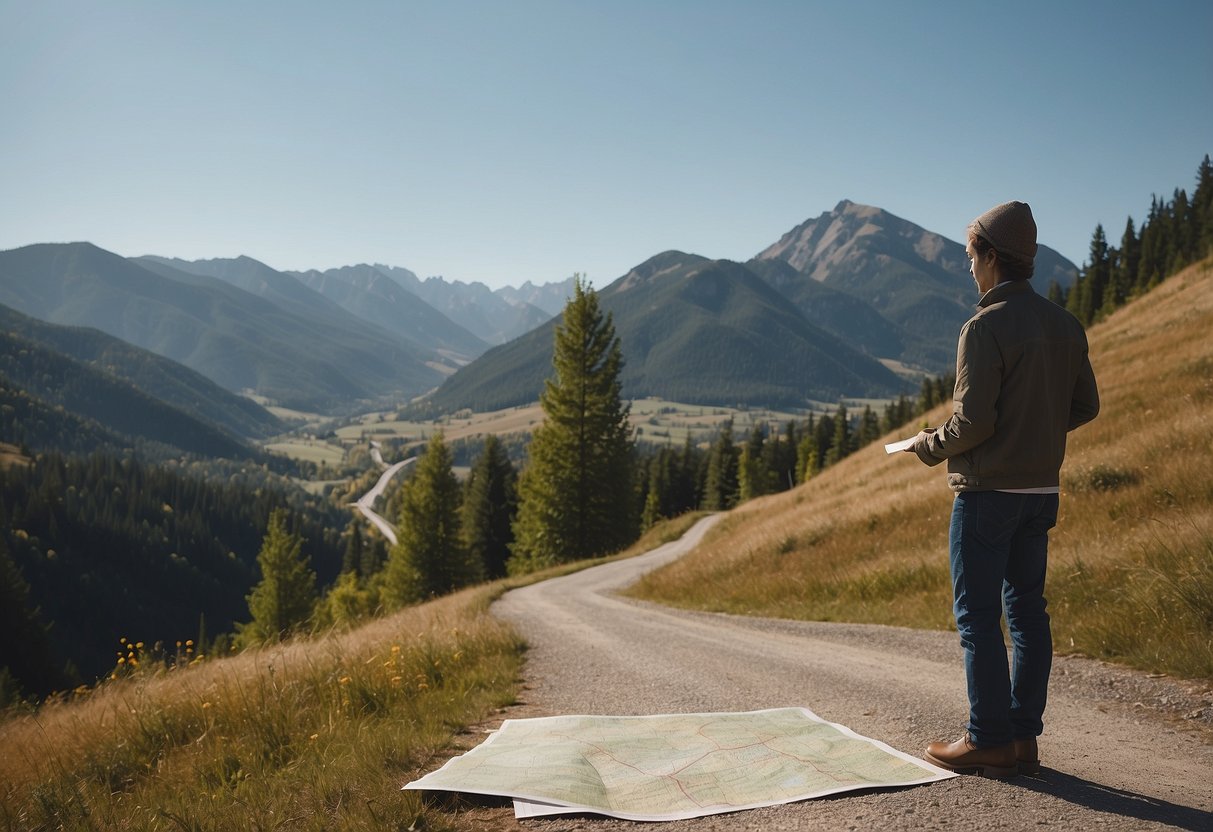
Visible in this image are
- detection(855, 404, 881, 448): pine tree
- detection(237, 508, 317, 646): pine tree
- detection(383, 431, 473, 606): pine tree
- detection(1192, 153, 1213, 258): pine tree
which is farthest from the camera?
detection(855, 404, 881, 448): pine tree

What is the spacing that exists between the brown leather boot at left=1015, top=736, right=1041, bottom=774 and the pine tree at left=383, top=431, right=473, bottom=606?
3938 cm

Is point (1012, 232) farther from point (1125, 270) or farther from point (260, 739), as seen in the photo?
point (1125, 270)

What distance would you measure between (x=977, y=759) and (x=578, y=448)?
3339 cm

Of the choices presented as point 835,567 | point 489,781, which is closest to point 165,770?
point 489,781

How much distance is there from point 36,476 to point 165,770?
18164 centimetres

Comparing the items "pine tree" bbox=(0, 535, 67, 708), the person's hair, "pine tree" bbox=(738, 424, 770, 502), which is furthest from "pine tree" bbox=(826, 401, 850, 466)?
the person's hair

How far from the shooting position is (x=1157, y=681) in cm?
588

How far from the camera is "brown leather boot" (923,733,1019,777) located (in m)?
3.98

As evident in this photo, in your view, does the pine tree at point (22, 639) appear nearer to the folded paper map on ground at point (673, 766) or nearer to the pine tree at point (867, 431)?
the folded paper map on ground at point (673, 766)

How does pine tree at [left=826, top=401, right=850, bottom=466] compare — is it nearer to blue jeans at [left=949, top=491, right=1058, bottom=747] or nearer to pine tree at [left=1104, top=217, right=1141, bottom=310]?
pine tree at [left=1104, top=217, right=1141, bottom=310]

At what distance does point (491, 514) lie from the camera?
59.1 m

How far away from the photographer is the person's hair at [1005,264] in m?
4.03

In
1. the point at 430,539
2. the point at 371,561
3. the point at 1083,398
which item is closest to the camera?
the point at 1083,398

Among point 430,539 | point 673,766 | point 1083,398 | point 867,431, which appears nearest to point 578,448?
point 430,539
